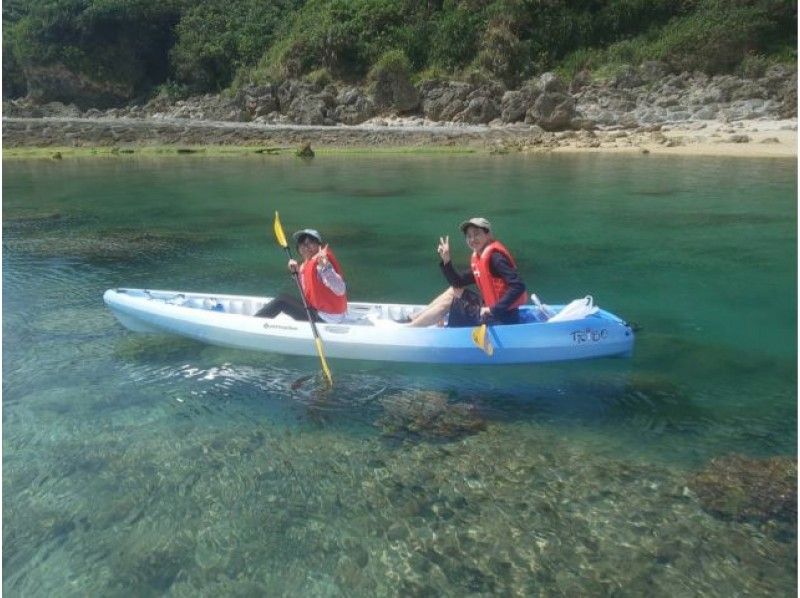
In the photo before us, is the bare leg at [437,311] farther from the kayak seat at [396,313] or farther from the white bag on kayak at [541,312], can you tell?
the white bag on kayak at [541,312]

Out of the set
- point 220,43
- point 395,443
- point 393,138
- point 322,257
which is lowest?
point 393,138

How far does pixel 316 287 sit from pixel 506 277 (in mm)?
1801

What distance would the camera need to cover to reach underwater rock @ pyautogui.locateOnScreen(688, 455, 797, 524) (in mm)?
4160

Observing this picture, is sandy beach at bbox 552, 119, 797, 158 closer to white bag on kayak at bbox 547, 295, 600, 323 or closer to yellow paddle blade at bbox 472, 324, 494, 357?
white bag on kayak at bbox 547, 295, 600, 323

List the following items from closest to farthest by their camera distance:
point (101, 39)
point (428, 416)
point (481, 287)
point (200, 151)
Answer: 1. point (428, 416)
2. point (481, 287)
3. point (200, 151)
4. point (101, 39)

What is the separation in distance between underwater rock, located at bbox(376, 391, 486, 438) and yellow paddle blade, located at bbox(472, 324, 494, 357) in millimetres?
535

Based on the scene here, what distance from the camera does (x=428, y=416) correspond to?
552 cm

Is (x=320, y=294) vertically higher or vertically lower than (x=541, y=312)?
higher

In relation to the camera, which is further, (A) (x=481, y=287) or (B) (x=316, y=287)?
(B) (x=316, y=287)

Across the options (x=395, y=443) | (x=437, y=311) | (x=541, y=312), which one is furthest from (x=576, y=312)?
(x=395, y=443)

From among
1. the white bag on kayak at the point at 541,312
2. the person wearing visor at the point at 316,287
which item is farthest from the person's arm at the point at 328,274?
the white bag on kayak at the point at 541,312

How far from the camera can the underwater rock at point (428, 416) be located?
527cm

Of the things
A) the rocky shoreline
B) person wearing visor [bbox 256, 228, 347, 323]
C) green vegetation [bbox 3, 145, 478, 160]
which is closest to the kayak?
person wearing visor [bbox 256, 228, 347, 323]

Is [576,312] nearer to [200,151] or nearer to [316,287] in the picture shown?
[316,287]
